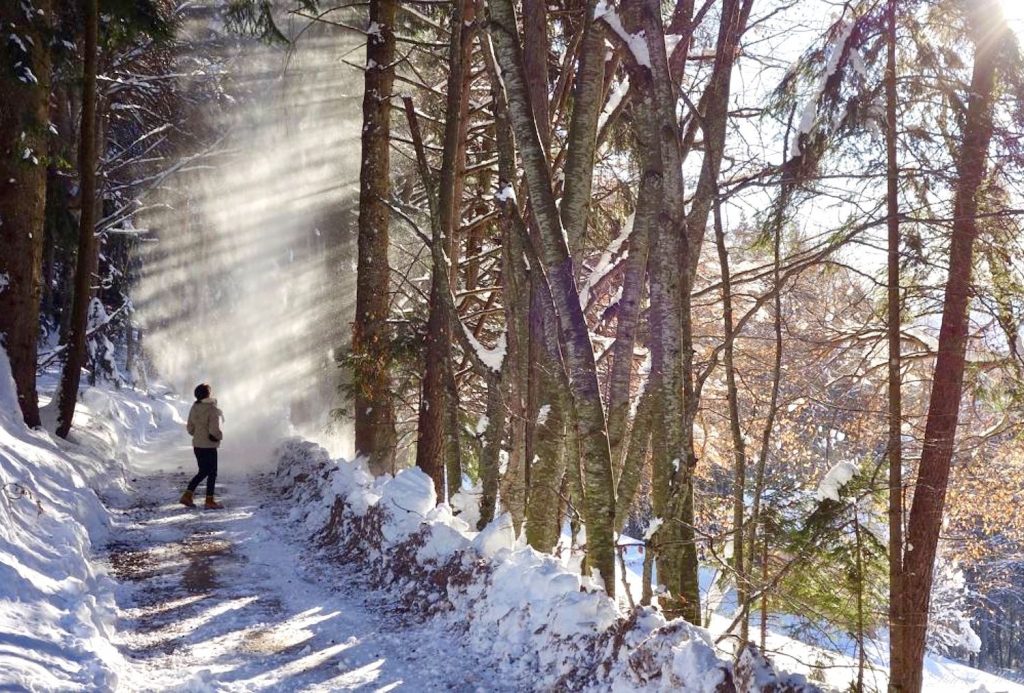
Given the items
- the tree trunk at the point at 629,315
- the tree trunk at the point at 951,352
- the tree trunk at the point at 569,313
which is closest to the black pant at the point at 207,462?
the tree trunk at the point at 629,315

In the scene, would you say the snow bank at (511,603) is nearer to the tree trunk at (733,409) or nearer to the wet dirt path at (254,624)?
the wet dirt path at (254,624)

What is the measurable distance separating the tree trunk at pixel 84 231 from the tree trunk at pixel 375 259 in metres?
3.89

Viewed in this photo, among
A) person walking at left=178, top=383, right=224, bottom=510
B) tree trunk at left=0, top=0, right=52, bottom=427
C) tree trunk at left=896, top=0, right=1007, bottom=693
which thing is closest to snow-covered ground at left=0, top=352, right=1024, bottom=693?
tree trunk at left=0, top=0, right=52, bottom=427

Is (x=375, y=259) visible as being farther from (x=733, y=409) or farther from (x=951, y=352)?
(x=951, y=352)

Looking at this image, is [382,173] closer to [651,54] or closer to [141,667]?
Result: [651,54]

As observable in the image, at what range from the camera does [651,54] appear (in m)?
5.11

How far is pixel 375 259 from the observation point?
435 inches

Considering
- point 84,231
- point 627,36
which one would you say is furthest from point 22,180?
point 627,36

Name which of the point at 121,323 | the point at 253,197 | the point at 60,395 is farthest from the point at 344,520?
the point at 253,197

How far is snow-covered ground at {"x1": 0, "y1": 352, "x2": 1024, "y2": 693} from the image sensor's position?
431cm

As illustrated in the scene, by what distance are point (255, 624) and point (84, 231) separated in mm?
7638

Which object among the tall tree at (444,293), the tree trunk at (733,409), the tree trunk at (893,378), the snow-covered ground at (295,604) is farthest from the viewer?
the tall tree at (444,293)

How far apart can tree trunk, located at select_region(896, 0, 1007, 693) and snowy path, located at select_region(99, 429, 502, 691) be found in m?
4.59

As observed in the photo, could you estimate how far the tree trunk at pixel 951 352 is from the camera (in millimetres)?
7207
